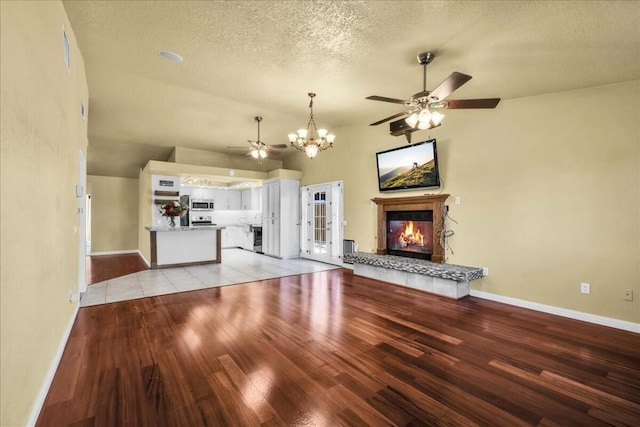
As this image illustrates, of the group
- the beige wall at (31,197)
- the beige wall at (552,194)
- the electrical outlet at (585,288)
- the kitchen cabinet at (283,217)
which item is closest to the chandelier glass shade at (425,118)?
the beige wall at (552,194)

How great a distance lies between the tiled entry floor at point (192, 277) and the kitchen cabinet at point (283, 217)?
472 mm

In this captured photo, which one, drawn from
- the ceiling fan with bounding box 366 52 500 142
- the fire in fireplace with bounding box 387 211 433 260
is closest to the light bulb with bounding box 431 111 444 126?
the ceiling fan with bounding box 366 52 500 142

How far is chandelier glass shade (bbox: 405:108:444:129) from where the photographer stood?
310 cm

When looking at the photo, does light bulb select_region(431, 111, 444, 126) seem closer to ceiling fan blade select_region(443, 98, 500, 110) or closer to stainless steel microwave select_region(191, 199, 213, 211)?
ceiling fan blade select_region(443, 98, 500, 110)

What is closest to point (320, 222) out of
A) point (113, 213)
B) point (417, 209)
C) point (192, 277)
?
point (417, 209)

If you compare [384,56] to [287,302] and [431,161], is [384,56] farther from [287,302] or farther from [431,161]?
[287,302]

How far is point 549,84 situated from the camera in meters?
3.62

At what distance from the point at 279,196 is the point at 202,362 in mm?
5982

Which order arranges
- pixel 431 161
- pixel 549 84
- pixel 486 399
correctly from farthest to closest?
pixel 431 161 → pixel 549 84 → pixel 486 399

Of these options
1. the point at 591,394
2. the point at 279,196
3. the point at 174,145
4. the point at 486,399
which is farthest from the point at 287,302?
the point at 174,145

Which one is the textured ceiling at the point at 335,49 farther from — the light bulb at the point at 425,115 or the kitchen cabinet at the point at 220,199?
the kitchen cabinet at the point at 220,199

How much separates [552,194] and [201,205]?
9662mm

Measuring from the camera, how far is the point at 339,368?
95.3 inches

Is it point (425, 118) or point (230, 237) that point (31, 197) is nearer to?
point (425, 118)
